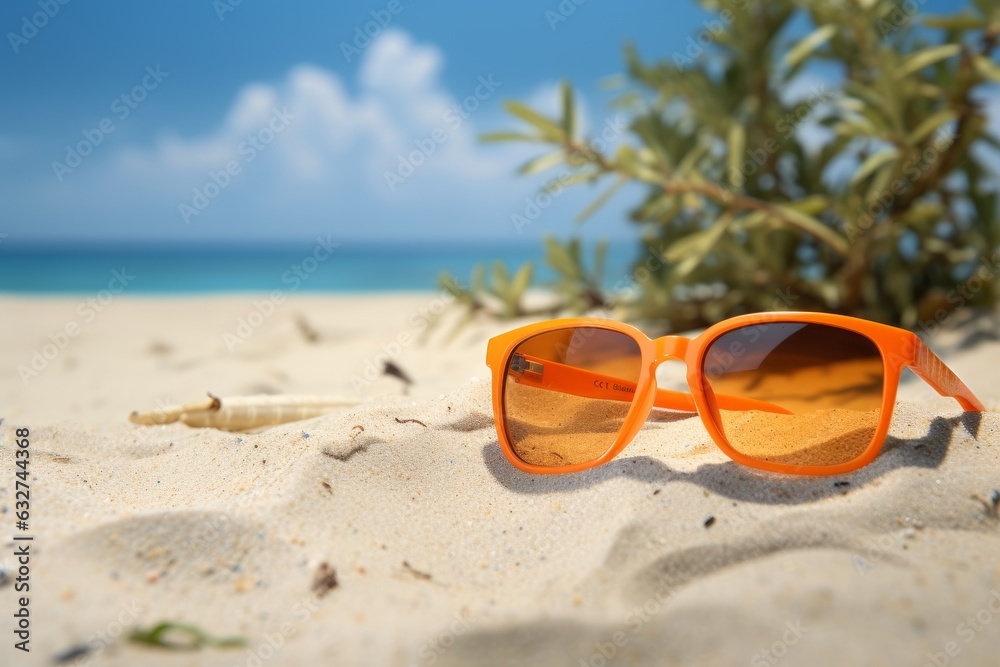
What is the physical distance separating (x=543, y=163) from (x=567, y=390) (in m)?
1.27

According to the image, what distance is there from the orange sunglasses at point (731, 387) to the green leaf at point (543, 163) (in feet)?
3.87

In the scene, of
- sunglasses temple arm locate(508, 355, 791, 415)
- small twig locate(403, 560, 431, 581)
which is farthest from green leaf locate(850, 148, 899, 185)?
small twig locate(403, 560, 431, 581)

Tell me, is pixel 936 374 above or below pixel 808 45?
below

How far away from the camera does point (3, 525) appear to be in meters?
0.94

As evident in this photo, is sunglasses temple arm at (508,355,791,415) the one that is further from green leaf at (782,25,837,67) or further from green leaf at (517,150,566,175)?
green leaf at (782,25,837,67)

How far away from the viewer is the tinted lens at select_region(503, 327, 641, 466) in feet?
4.15

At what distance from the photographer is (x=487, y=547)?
1028 millimetres

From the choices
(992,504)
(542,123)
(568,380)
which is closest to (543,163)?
(542,123)

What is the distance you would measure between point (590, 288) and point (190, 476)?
6.79 ft

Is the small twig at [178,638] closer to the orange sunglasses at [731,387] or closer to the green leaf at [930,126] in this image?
the orange sunglasses at [731,387]

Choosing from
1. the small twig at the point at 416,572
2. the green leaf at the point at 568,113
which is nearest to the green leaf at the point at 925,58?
the green leaf at the point at 568,113

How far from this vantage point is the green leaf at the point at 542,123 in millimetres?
2432

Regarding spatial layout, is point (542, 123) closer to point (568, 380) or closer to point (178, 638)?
point (568, 380)

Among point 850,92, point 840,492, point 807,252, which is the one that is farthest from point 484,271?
point 840,492
